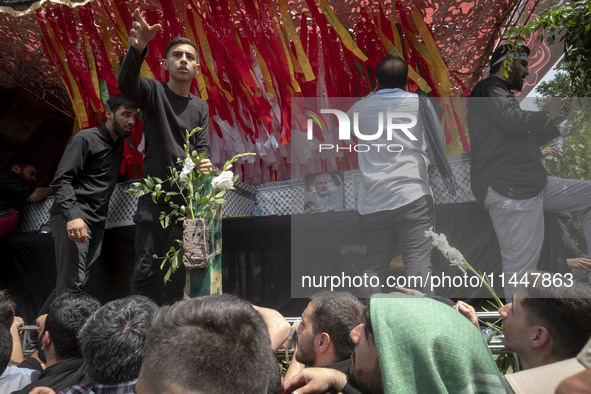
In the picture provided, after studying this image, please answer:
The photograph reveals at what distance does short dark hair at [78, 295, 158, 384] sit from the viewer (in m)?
1.65

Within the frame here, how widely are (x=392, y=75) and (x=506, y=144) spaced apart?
2.45 feet

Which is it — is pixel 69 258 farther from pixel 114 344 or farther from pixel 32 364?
pixel 114 344

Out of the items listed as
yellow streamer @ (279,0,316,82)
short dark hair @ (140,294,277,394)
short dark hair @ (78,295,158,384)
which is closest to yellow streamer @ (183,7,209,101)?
yellow streamer @ (279,0,316,82)

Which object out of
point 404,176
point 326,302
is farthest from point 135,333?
point 404,176

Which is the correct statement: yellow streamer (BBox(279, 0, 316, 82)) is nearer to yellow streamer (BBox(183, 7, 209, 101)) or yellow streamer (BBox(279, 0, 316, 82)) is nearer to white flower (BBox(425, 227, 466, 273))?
yellow streamer (BBox(183, 7, 209, 101))

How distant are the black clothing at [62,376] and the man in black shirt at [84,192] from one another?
115 centimetres

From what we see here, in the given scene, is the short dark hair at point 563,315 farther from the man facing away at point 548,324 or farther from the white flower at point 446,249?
the white flower at point 446,249

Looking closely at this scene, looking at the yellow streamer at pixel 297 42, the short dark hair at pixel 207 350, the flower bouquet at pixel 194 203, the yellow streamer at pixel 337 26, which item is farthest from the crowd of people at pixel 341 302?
the yellow streamer at pixel 337 26

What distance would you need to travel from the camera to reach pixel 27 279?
173 inches

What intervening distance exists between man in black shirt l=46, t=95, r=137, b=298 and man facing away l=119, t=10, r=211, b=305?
0.46m

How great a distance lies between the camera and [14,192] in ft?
14.3

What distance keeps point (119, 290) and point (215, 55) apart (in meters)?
1.89

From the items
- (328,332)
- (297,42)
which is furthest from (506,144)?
(297,42)

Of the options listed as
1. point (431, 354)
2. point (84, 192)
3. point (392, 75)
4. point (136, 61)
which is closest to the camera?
point (431, 354)
